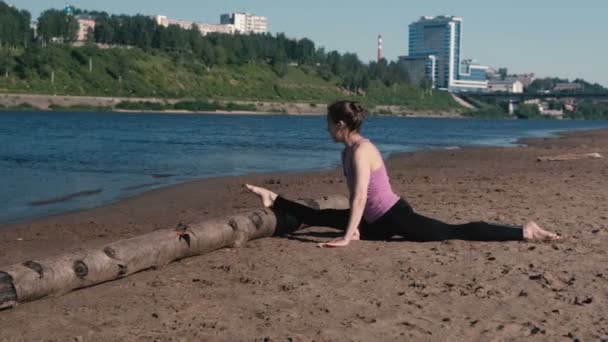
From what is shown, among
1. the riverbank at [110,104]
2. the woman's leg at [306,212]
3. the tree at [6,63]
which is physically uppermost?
the tree at [6,63]

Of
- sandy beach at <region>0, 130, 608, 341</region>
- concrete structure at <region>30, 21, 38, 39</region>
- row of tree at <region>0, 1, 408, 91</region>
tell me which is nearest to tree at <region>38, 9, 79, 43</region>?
row of tree at <region>0, 1, 408, 91</region>

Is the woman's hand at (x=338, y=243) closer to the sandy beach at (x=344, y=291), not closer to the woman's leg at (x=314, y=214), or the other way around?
the sandy beach at (x=344, y=291)

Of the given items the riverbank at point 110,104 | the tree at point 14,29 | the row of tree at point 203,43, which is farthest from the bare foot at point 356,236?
the tree at point 14,29

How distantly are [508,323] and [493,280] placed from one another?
128 cm

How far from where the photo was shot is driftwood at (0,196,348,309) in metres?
6.27

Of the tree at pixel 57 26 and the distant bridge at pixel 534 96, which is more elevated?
the tree at pixel 57 26

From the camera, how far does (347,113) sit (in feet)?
26.6

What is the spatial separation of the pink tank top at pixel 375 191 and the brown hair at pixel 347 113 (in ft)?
0.66

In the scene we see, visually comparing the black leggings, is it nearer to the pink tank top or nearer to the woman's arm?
the pink tank top

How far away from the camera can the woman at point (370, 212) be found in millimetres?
8148

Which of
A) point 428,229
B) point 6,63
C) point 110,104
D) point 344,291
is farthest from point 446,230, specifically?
point 6,63

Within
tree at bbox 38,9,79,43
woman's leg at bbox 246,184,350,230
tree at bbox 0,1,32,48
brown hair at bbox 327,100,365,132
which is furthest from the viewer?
tree at bbox 38,9,79,43

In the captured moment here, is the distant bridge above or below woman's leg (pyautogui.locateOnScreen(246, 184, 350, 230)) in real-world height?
below

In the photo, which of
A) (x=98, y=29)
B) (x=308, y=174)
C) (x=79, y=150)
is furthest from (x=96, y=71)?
(x=308, y=174)
